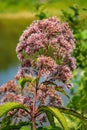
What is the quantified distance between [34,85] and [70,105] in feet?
9.05

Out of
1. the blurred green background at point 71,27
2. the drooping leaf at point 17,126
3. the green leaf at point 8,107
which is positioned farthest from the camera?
the blurred green background at point 71,27

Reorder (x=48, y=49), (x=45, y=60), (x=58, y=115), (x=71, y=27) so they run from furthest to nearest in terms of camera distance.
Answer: (x=71, y=27), (x=48, y=49), (x=45, y=60), (x=58, y=115)

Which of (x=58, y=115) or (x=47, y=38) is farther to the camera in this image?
(x=47, y=38)

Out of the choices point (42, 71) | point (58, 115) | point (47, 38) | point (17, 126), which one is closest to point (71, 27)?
point (47, 38)

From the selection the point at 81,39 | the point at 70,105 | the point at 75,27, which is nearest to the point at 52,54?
the point at 70,105

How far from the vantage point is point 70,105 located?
831cm

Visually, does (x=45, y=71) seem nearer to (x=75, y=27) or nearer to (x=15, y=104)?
(x=15, y=104)

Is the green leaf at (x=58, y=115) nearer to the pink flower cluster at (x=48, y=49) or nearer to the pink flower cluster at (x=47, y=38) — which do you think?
the pink flower cluster at (x=48, y=49)

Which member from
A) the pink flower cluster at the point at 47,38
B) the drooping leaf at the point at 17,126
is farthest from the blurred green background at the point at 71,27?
the pink flower cluster at the point at 47,38

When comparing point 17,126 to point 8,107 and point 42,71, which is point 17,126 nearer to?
point 8,107

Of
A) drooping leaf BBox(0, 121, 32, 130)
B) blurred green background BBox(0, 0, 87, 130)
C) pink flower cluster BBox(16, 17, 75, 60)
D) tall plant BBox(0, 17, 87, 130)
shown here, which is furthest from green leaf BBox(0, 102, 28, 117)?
blurred green background BBox(0, 0, 87, 130)

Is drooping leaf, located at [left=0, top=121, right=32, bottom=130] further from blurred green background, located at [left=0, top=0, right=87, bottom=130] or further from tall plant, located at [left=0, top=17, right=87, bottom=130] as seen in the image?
blurred green background, located at [left=0, top=0, right=87, bottom=130]

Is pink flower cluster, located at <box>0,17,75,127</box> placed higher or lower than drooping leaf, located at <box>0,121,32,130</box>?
higher

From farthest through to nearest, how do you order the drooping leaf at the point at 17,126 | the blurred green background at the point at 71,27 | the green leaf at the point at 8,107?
the blurred green background at the point at 71,27, the drooping leaf at the point at 17,126, the green leaf at the point at 8,107
